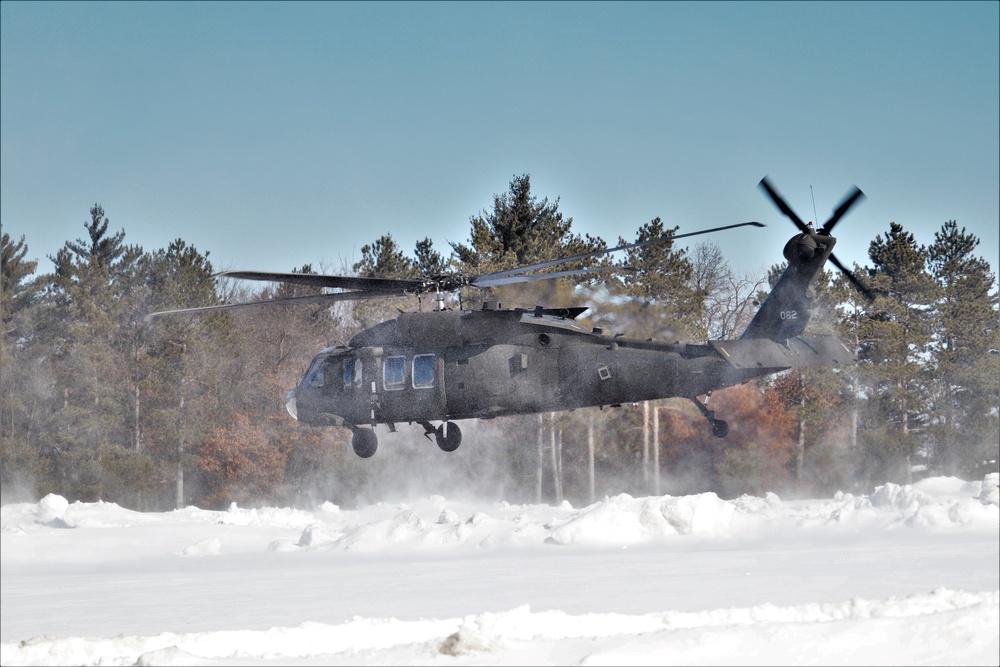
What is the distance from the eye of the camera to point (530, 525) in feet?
102

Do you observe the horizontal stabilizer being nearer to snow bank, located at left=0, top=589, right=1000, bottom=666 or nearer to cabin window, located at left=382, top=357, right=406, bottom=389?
snow bank, located at left=0, top=589, right=1000, bottom=666

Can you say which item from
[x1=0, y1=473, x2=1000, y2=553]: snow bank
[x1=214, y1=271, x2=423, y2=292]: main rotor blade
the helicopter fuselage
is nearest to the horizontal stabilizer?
the helicopter fuselage

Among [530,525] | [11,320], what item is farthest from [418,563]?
[11,320]

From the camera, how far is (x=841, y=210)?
18.5 meters

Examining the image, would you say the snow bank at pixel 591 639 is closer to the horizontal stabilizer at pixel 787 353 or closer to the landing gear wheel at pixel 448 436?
the landing gear wheel at pixel 448 436

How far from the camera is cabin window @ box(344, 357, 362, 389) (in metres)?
19.2

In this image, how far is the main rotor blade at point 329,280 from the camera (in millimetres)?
16656

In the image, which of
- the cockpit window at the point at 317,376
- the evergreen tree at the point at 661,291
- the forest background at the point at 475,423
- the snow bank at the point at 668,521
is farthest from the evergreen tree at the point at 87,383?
the cockpit window at the point at 317,376

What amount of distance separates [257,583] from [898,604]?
15188 mm

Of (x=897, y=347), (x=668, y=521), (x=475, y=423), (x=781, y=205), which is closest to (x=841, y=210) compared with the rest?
(x=781, y=205)

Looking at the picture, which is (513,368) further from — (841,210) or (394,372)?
(841,210)

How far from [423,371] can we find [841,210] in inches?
300

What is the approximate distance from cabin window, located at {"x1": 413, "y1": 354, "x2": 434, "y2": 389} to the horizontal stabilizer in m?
4.71

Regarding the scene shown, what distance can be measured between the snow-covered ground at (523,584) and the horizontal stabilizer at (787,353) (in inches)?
161
